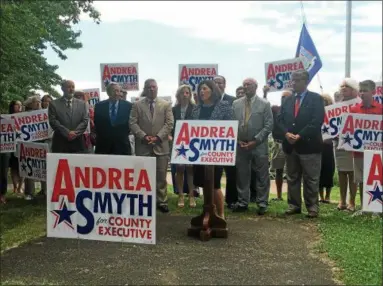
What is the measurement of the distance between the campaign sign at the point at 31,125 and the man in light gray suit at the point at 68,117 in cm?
92

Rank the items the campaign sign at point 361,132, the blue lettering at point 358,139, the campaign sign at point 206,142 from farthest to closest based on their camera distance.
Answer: the blue lettering at point 358,139 → the campaign sign at point 361,132 → the campaign sign at point 206,142

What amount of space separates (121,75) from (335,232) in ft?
21.8

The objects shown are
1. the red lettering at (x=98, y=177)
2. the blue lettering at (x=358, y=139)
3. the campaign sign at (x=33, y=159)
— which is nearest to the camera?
the red lettering at (x=98, y=177)

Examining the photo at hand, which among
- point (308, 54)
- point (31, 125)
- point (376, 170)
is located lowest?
point (376, 170)

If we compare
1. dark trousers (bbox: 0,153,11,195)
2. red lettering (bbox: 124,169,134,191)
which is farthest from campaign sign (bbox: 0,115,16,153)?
red lettering (bbox: 124,169,134,191)

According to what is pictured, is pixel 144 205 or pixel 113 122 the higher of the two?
pixel 113 122

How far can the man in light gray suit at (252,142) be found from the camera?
26.4 ft

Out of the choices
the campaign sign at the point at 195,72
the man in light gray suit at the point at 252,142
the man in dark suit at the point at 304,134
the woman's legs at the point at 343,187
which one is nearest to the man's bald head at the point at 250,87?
the man in light gray suit at the point at 252,142

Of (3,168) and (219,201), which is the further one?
(3,168)

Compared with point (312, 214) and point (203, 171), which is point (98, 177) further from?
point (312, 214)

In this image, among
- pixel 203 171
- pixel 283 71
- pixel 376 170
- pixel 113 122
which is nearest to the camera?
pixel 376 170

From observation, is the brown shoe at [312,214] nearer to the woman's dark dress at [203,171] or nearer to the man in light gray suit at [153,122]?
the woman's dark dress at [203,171]

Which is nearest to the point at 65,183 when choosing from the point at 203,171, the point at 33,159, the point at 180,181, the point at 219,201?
the point at 203,171

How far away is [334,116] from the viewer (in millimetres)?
8625
